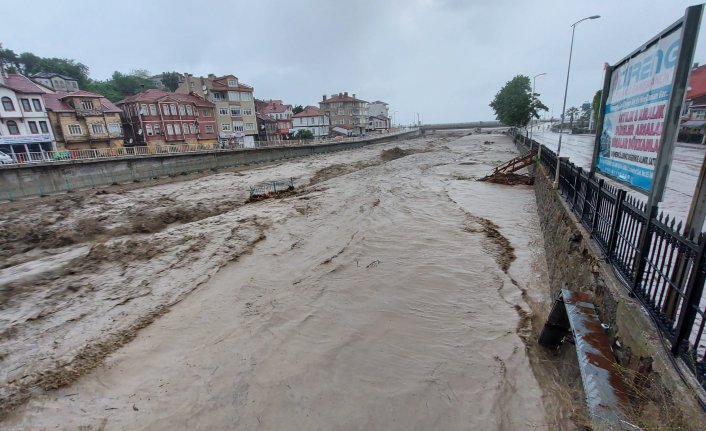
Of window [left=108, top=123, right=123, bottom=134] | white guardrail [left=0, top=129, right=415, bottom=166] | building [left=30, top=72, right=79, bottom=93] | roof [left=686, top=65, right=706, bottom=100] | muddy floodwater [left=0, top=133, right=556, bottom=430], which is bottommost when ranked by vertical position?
muddy floodwater [left=0, top=133, right=556, bottom=430]

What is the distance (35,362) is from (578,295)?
1052 centimetres

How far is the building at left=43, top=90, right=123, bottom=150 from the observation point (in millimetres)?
40062

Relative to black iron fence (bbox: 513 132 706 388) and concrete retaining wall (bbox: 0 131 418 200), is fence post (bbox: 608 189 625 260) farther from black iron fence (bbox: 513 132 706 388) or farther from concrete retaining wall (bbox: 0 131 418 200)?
concrete retaining wall (bbox: 0 131 418 200)

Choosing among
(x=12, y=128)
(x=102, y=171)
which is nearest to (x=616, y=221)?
(x=102, y=171)

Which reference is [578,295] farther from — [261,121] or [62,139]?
[261,121]

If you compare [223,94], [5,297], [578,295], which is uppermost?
[223,94]

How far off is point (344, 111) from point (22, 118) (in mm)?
67706

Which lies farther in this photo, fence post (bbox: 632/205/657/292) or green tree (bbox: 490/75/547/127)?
green tree (bbox: 490/75/547/127)

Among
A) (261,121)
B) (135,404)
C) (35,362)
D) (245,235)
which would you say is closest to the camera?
(135,404)

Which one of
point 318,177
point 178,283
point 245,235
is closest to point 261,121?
point 318,177

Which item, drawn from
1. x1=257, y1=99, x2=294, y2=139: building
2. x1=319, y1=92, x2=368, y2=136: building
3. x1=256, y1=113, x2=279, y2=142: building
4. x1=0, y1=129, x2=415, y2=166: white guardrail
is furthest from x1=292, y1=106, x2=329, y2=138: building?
x1=0, y1=129, x2=415, y2=166: white guardrail

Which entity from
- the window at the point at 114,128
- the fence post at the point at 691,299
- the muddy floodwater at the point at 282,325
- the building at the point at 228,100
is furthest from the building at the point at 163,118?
the fence post at the point at 691,299

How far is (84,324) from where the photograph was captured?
8.03 metres

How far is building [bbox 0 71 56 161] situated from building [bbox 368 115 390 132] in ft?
260
